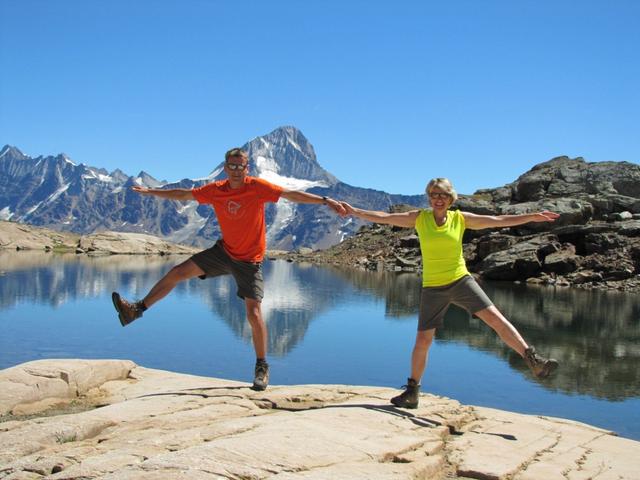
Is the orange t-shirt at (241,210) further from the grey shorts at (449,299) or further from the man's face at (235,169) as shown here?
the grey shorts at (449,299)

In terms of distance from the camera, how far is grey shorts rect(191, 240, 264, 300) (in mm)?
10641

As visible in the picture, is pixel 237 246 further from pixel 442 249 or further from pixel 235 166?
pixel 442 249

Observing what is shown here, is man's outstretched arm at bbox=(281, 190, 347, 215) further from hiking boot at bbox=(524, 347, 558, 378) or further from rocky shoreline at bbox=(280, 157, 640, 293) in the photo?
rocky shoreline at bbox=(280, 157, 640, 293)

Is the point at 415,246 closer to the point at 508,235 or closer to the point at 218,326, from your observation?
the point at 508,235

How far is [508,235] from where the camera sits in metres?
78.8

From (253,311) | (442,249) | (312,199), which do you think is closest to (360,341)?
(312,199)

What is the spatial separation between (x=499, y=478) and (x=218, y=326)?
26976mm

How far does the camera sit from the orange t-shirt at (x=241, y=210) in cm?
1059

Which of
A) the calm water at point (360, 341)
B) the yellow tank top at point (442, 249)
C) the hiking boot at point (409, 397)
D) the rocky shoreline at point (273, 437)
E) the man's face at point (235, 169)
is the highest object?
the man's face at point (235, 169)

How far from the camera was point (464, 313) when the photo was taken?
42.3 m

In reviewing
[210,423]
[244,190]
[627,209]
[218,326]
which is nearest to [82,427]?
[210,423]

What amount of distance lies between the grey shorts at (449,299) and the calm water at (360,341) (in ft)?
25.3

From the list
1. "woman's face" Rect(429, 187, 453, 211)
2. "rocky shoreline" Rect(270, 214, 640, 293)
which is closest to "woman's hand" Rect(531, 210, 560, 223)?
"woman's face" Rect(429, 187, 453, 211)

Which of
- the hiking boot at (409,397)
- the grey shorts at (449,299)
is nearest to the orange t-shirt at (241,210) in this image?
the grey shorts at (449,299)
